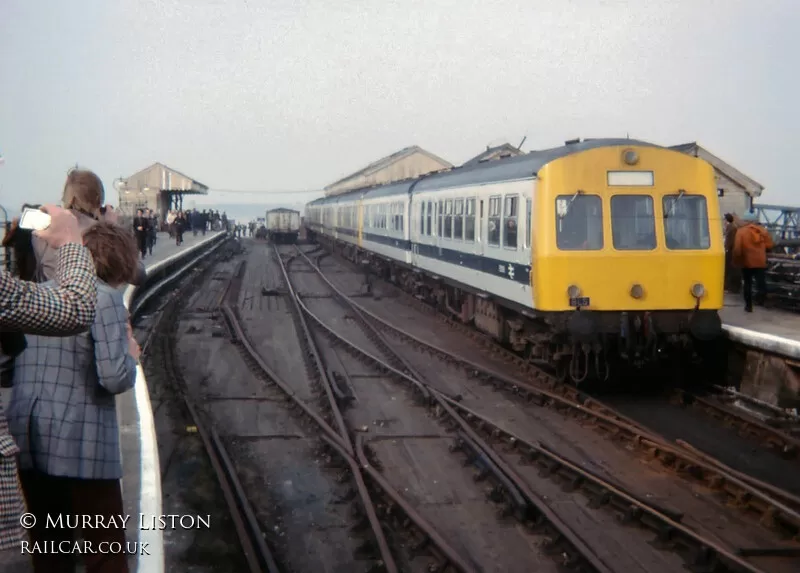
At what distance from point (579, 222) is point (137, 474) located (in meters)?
6.68

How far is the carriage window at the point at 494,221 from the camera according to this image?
1228cm

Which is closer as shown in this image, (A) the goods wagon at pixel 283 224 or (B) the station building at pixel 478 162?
(B) the station building at pixel 478 162

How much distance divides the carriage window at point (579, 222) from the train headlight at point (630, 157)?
0.59 meters

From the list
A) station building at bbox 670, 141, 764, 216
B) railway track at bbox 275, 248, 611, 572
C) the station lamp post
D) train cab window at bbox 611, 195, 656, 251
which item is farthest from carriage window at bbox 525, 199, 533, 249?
the station lamp post

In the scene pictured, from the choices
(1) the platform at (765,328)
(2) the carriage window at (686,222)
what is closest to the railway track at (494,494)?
(2) the carriage window at (686,222)

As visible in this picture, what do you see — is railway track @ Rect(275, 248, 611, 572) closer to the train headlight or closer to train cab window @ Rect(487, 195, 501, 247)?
train cab window @ Rect(487, 195, 501, 247)

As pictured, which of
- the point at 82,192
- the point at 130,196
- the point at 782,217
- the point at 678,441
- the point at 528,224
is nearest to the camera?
the point at 82,192

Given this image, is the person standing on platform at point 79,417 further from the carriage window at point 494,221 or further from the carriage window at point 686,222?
the carriage window at point 494,221

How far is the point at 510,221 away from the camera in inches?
458

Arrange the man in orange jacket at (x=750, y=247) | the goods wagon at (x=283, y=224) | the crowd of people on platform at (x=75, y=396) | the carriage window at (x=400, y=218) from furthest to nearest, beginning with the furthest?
the goods wagon at (x=283, y=224) → the carriage window at (x=400, y=218) → the man in orange jacket at (x=750, y=247) → the crowd of people on platform at (x=75, y=396)

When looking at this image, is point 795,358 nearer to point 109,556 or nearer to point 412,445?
point 412,445

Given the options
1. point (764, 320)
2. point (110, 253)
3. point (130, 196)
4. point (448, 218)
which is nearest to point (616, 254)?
point (764, 320)

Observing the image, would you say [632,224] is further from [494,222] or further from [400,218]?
[400,218]

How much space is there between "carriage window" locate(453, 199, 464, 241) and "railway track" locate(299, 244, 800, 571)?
11.2ft
